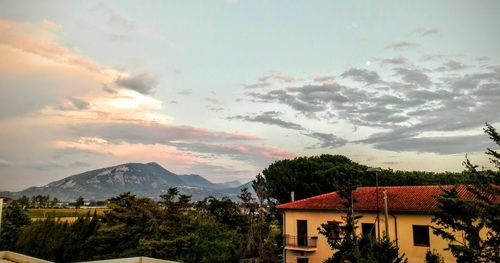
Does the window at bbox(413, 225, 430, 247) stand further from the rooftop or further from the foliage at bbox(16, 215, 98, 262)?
the foliage at bbox(16, 215, 98, 262)

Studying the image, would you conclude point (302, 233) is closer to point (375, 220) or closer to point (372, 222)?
point (372, 222)

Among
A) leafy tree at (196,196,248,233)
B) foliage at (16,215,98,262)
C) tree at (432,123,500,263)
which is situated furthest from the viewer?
leafy tree at (196,196,248,233)

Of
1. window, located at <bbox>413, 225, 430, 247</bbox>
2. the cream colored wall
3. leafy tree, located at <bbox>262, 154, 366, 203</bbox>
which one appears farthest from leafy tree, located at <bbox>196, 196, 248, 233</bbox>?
window, located at <bbox>413, 225, 430, 247</bbox>

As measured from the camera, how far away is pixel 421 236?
23797 mm

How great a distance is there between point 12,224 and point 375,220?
4043 centimetres

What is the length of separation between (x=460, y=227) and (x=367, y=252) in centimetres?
398

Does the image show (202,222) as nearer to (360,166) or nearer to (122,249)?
(122,249)

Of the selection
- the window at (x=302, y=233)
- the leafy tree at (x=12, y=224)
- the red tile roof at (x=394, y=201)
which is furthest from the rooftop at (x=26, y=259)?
the leafy tree at (x=12, y=224)

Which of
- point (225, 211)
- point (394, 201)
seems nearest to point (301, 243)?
point (394, 201)

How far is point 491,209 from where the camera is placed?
15195 mm

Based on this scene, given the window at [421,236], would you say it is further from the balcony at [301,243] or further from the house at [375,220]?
the balcony at [301,243]

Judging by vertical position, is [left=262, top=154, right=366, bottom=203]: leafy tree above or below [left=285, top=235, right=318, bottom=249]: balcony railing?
above

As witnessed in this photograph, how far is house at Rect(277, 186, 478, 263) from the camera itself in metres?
23.7

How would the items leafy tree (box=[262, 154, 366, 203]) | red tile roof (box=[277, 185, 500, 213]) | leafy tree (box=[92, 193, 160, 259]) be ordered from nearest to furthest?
1. red tile roof (box=[277, 185, 500, 213])
2. leafy tree (box=[92, 193, 160, 259])
3. leafy tree (box=[262, 154, 366, 203])
